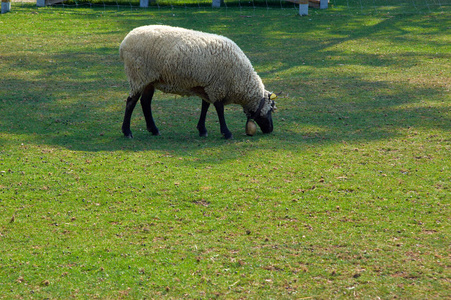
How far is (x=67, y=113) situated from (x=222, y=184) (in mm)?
4524

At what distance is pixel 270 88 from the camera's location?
39.6 feet

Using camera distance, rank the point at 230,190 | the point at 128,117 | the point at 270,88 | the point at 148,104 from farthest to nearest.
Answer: the point at 270,88, the point at 148,104, the point at 128,117, the point at 230,190

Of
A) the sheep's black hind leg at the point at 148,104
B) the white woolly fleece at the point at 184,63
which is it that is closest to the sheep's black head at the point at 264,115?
the white woolly fleece at the point at 184,63

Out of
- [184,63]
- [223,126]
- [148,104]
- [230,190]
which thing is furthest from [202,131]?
[230,190]

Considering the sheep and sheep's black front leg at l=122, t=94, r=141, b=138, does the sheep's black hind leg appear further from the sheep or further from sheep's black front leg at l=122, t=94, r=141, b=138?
sheep's black front leg at l=122, t=94, r=141, b=138

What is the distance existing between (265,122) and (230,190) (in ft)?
9.26

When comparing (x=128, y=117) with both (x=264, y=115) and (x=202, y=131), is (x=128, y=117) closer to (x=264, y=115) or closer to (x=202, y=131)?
(x=202, y=131)

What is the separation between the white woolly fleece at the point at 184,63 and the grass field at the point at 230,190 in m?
0.84

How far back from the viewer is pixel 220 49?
8.81 m

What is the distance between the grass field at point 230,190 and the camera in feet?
15.5

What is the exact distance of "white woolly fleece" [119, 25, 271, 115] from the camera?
8516 millimetres

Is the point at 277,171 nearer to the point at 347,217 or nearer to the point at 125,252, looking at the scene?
the point at 347,217

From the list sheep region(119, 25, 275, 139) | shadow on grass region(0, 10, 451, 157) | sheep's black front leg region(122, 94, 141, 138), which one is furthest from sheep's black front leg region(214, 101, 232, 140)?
sheep's black front leg region(122, 94, 141, 138)

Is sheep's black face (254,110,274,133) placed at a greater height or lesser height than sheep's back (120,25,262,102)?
lesser
